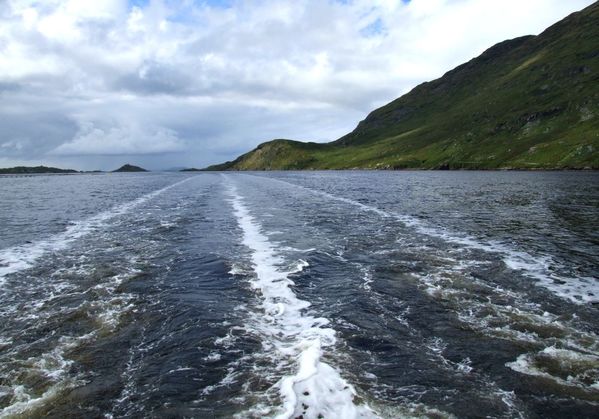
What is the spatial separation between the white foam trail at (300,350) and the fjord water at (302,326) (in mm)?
72

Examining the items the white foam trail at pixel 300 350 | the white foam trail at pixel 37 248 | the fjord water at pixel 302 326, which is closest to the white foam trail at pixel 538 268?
the fjord water at pixel 302 326

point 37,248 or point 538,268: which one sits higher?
point 37,248

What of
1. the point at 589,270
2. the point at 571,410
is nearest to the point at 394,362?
the point at 571,410

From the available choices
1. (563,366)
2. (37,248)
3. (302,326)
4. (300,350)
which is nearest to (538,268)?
(563,366)

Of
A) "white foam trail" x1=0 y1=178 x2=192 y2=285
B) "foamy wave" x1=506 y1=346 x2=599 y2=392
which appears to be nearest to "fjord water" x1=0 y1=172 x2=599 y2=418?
"foamy wave" x1=506 y1=346 x2=599 y2=392

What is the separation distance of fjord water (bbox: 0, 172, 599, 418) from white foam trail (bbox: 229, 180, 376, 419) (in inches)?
2.8

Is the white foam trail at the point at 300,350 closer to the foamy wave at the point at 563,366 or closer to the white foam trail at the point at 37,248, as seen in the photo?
the foamy wave at the point at 563,366

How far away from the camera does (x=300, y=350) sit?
588 inches

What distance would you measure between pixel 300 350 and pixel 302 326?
88.8 inches

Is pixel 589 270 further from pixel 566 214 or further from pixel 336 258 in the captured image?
pixel 566 214

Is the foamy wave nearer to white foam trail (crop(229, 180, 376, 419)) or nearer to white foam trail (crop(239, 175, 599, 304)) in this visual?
white foam trail (crop(229, 180, 376, 419))

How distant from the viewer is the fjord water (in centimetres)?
1172

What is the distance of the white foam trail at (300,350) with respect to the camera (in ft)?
37.2

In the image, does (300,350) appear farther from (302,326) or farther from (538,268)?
(538,268)
